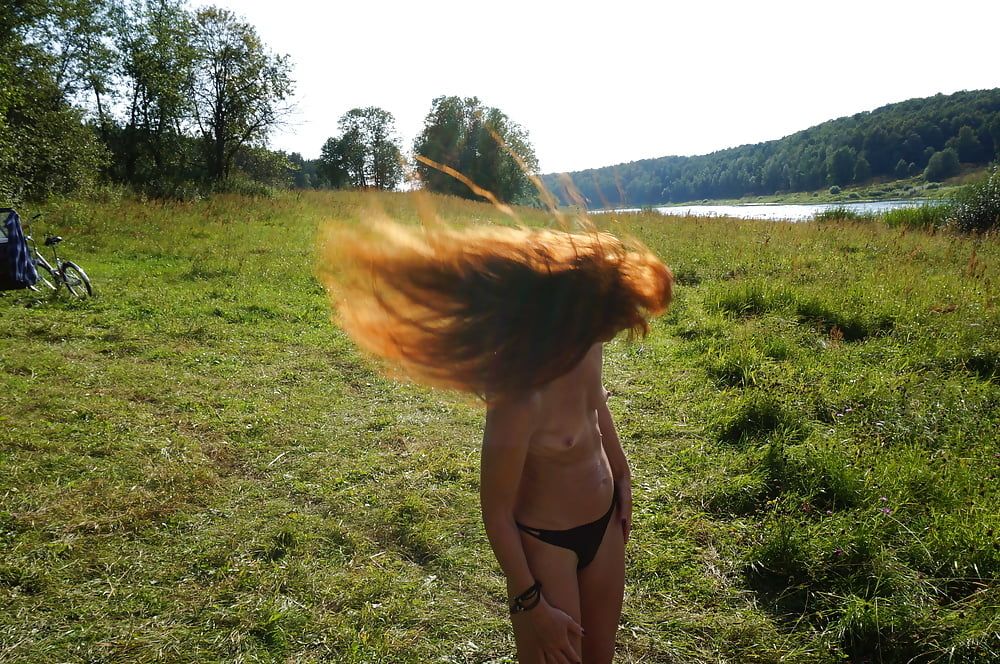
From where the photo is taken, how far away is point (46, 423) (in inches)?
176

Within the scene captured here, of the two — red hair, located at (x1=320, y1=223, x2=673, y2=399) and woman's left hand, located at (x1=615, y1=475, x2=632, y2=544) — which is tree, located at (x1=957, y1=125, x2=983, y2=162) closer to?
woman's left hand, located at (x1=615, y1=475, x2=632, y2=544)

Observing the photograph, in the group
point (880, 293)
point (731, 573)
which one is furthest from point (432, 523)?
point (880, 293)

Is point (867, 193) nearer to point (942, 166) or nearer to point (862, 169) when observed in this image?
point (862, 169)

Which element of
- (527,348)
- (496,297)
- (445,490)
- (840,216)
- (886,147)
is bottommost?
(445,490)

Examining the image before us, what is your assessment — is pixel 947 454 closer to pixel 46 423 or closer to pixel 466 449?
pixel 466 449

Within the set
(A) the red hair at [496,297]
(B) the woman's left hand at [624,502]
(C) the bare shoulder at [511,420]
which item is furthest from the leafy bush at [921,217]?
(C) the bare shoulder at [511,420]

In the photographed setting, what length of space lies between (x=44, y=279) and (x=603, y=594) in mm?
10138

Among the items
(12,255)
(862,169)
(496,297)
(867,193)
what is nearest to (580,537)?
(496,297)

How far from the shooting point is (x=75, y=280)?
837 cm

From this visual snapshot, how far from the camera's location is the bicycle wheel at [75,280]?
827cm

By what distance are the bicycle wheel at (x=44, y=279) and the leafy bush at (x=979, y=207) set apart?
20.2 meters

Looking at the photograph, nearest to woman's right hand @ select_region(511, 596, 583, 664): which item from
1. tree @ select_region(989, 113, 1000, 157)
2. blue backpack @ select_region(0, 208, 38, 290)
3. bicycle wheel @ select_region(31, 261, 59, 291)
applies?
blue backpack @ select_region(0, 208, 38, 290)

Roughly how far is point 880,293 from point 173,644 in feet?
27.0

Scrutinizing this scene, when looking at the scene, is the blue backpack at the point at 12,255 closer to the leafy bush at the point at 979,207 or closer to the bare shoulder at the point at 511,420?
the bare shoulder at the point at 511,420
